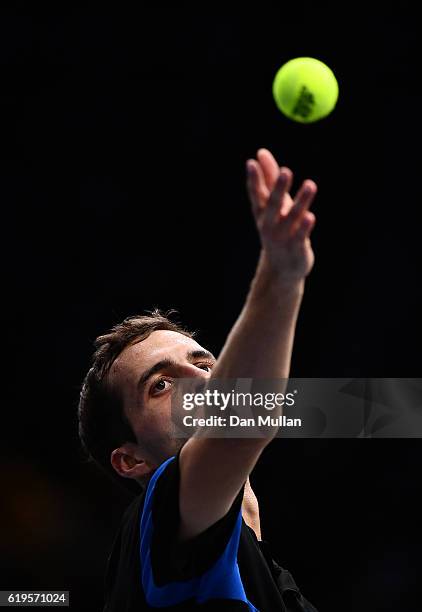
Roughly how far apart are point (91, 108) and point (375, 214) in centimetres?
238

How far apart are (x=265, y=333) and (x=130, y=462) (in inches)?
46.8

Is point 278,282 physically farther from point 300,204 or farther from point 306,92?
point 306,92

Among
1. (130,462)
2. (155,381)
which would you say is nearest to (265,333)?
(155,381)

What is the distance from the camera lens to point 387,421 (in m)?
4.82

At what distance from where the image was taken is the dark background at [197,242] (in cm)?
595

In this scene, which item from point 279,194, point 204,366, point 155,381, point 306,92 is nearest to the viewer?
point 279,194

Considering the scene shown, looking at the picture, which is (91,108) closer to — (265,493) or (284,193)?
(265,493)

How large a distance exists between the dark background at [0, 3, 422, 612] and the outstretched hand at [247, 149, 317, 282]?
169 inches

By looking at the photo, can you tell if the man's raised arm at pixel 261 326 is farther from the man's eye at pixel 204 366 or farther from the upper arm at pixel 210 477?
the man's eye at pixel 204 366

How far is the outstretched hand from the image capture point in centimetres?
166

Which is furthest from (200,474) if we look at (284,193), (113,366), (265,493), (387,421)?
(265,493)

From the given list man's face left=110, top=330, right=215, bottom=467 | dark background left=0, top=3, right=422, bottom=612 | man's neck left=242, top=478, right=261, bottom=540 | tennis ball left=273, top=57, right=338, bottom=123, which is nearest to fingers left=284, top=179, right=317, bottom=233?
tennis ball left=273, top=57, right=338, bottom=123

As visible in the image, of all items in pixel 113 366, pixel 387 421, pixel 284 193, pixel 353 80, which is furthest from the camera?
pixel 353 80

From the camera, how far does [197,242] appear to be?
621 cm
